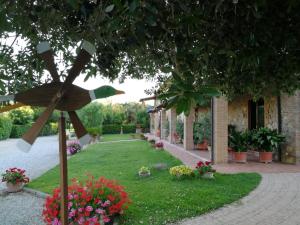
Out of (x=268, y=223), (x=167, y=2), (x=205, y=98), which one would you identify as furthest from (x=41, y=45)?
(x=268, y=223)

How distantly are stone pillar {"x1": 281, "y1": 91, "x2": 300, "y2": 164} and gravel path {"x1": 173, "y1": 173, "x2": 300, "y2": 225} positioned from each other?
414cm

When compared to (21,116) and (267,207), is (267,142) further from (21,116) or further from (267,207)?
(21,116)

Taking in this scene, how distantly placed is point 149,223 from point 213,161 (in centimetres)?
782

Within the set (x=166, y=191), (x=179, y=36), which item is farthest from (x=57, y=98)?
(x=166, y=191)

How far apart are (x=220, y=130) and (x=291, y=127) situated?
2.73 metres

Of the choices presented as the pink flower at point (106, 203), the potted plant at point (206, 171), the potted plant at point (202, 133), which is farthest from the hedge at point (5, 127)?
the pink flower at point (106, 203)

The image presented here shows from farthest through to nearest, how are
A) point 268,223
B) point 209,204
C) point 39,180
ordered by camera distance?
point 39,180
point 209,204
point 268,223

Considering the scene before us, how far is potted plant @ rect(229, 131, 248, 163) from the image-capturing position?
14727mm

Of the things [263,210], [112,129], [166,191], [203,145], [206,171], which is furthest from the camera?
[112,129]

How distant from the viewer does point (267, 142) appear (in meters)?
14.6

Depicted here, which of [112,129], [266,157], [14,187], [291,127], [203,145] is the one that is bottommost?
[14,187]

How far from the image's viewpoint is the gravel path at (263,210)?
23.4 ft

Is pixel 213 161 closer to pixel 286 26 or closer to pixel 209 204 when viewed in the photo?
pixel 209 204

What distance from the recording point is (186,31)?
3.32 meters
